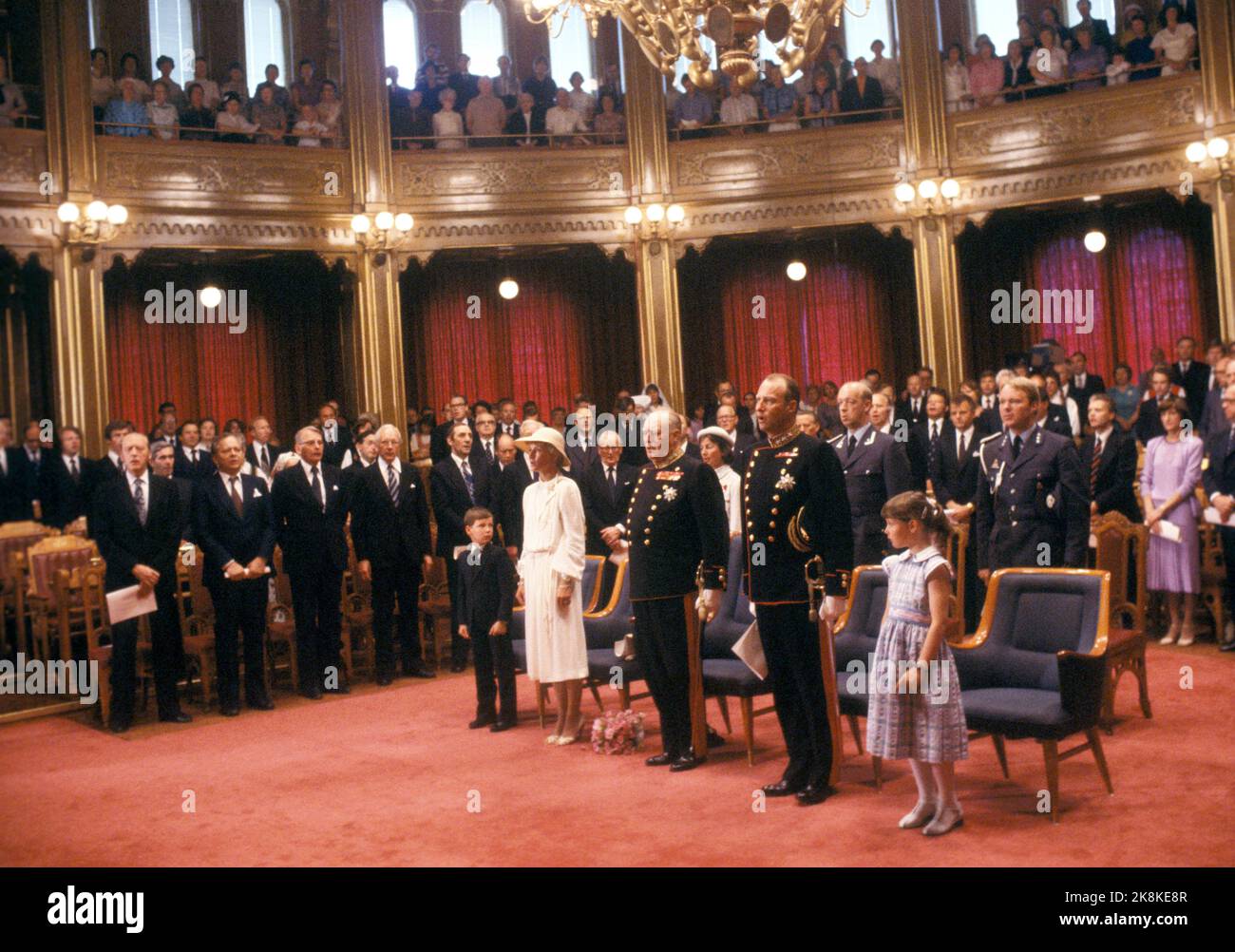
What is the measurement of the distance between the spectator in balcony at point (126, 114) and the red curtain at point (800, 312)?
6.52m

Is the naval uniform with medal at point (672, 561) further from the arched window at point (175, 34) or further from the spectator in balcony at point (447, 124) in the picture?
the arched window at point (175, 34)

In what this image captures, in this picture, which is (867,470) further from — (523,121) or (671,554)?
(523,121)

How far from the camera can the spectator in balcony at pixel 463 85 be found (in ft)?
45.1

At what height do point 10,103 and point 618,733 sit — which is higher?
point 10,103

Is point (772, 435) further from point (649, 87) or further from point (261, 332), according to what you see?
point (261, 332)

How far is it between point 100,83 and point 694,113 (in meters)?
6.20

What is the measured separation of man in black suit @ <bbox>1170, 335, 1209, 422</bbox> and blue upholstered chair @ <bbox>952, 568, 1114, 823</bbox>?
6.82 metres

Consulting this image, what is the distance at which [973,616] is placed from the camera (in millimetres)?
7211

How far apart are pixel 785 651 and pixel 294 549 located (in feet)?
12.7

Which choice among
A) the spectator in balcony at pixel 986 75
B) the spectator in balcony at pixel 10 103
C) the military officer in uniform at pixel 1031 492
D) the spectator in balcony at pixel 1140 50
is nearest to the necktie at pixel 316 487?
the military officer in uniform at pixel 1031 492

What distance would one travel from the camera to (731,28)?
192 inches

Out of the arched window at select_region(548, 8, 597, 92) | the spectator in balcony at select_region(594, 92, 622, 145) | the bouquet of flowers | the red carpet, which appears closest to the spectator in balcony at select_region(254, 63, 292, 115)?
the spectator in balcony at select_region(594, 92, 622, 145)

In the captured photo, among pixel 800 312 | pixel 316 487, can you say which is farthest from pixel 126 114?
pixel 800 312

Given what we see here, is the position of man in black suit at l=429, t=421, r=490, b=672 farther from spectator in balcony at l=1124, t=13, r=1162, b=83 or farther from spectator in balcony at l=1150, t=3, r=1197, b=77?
spectator in balcony at l=1124, t=13, r=1162, b=83
